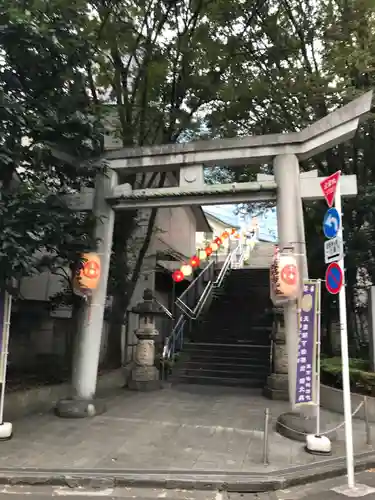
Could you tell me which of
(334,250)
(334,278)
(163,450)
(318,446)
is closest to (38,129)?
(334,250)

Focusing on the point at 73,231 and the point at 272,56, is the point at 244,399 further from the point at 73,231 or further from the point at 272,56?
the point at 272,56

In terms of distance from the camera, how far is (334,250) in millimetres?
6973

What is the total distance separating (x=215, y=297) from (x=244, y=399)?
8.53 m

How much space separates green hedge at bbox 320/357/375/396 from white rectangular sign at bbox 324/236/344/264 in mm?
4884

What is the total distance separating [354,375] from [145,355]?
5.81 m

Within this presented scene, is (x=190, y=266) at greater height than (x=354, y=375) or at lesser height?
greater

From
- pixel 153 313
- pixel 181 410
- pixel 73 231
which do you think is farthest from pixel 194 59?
pixel 181 410

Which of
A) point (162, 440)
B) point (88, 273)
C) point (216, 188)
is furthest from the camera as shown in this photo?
point (88, 273)

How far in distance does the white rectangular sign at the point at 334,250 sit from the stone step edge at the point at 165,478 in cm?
313

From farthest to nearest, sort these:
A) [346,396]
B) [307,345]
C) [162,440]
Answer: [162,440] < [307,345] < [346,396]

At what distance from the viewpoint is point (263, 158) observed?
32.1 feet

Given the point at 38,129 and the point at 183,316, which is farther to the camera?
the point at 183,316

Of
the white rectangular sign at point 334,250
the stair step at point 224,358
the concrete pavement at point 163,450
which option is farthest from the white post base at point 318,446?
the stair step at point 224,358

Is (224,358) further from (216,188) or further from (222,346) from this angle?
(216,188)
